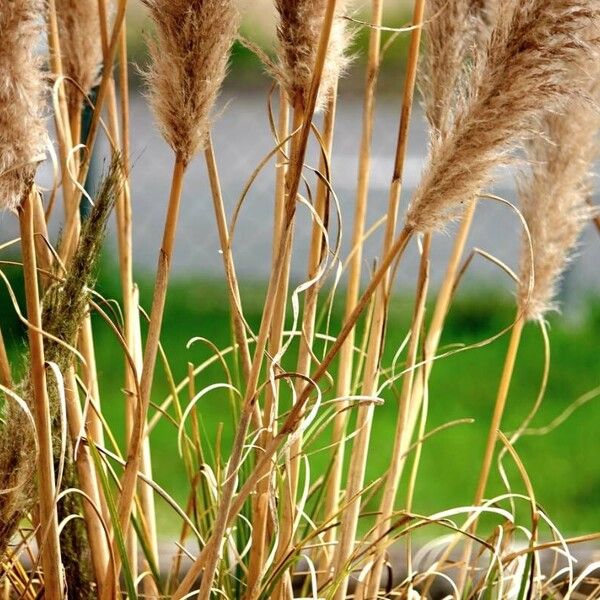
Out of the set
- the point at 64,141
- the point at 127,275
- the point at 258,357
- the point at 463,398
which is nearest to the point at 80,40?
the point at 64,141

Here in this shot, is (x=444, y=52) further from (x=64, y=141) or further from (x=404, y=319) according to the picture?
(x=404, y=319)

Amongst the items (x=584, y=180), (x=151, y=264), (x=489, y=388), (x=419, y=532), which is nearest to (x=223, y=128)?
(x=151, y=264)

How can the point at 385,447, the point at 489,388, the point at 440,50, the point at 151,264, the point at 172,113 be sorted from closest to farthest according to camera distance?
the point at 172,113
the point at 440,50
the point at 385,447
the point at 489,388
the point at 151,264

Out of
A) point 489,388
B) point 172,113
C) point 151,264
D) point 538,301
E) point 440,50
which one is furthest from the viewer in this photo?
point 151,264

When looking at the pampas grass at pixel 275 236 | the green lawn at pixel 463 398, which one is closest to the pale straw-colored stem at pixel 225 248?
the pampas grass at pixel 275 236

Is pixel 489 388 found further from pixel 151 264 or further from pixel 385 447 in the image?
pixel 151 264

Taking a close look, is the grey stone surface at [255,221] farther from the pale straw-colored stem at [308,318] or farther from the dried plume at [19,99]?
the dried plume at [19,99]
